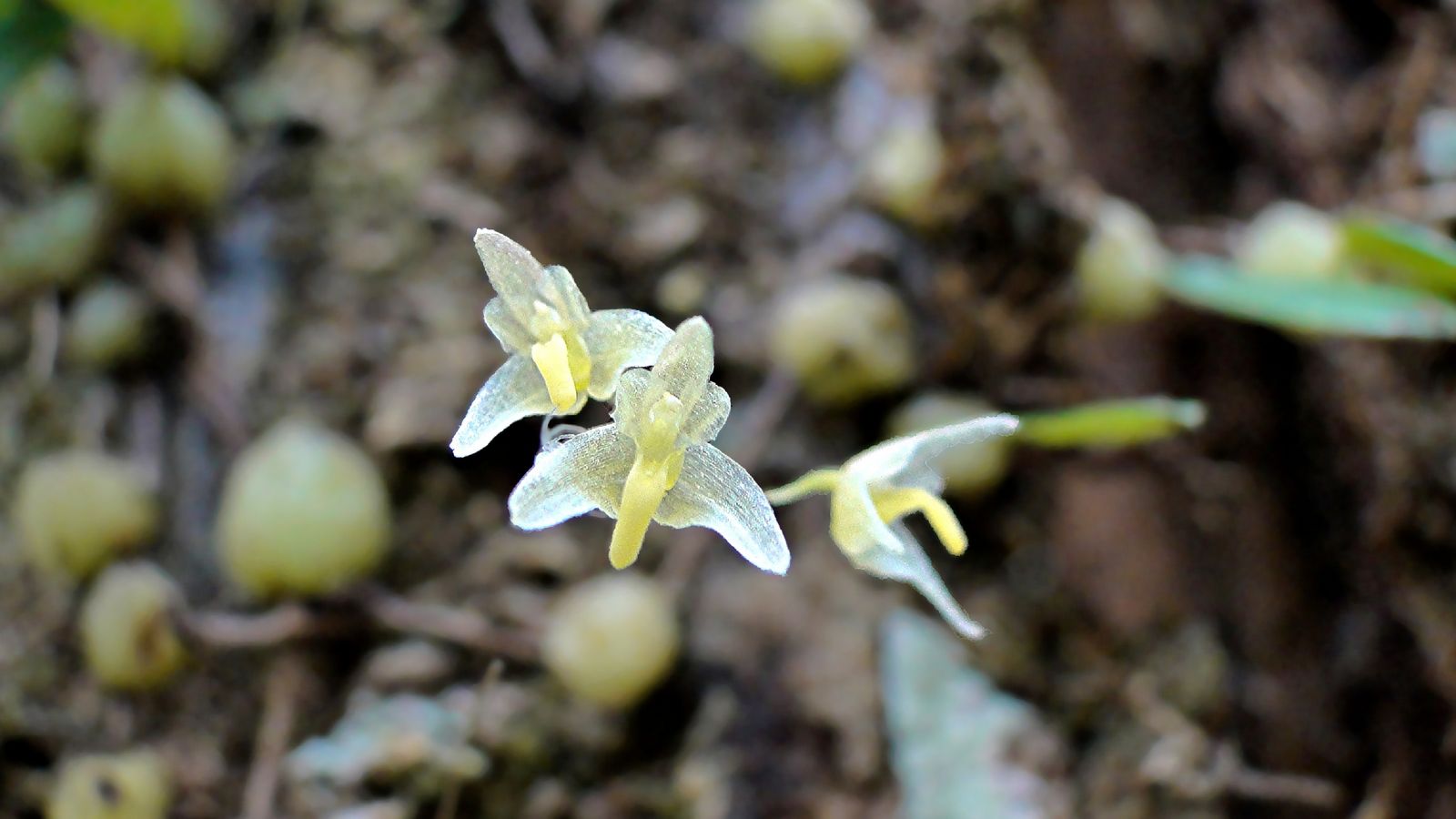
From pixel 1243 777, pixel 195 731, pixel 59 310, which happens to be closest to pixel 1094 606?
pixel 1243 777

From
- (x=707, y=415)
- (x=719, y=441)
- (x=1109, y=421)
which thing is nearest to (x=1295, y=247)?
(x=1109, y=421)

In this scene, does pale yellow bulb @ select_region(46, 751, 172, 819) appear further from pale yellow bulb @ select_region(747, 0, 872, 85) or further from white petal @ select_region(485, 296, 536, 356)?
pale yellow bulb @ select_region(747, 0, 872, 85)

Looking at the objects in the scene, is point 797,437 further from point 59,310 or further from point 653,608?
point 59,310

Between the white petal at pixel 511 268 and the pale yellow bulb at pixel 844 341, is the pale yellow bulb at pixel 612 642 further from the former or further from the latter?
the white petal at pixel 511 268

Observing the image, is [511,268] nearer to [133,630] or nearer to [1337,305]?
[133,630]

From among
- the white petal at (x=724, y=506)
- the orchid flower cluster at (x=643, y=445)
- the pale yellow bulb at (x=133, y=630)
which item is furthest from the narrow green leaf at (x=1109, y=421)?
the pale yellow bulb at (x=133, y=630)

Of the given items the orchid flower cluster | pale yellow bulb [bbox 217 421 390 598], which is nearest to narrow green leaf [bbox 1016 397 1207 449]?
the orchid flower cluster
